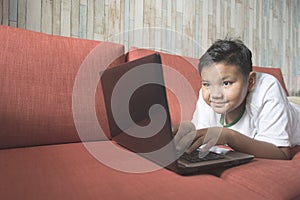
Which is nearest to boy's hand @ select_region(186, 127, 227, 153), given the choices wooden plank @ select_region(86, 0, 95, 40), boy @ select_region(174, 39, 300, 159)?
boy @ select_region(174, 39, 300, 159)

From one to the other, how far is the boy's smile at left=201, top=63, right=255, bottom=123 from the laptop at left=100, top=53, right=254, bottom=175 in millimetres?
182

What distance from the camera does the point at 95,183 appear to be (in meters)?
0.49

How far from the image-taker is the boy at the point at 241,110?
2.16 ft

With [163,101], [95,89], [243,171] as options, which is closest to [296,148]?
[243,171]

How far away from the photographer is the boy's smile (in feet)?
2.53

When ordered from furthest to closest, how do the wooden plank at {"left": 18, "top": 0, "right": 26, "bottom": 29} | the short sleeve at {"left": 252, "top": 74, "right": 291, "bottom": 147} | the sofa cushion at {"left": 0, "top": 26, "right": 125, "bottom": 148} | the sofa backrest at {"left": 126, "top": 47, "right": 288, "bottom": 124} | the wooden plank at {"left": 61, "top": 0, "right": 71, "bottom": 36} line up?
1. the wooden plank at {"left": 61, "top": 0, "right": 71, "bottom": 36}
2. the wooden plank at {"left": 18, "top": 0, "right": 26, "bottom": 29}
3. the sofa backrest at {"left": 126, "top": 47, "right": 288, "bottom": 124}
4. the sofa cushion at {"left": 0, "top": 26, "right": 125, "bottom": 148}
5. the short sleeve at {"left": 252, "top": 74, "right": 291, "bottom": 147}

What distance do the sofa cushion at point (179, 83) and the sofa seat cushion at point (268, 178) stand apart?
0.56 m

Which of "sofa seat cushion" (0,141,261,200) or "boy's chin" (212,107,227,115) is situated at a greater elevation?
"boy's chin" (212,107,227,115)

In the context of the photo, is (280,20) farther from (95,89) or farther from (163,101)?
(163,101)

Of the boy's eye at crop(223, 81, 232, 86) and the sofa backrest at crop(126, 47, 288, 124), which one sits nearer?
the boy's eye at crop(223, 81, 232, 86)

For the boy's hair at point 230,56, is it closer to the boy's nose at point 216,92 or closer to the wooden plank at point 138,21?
the boy's nose at point 216,92

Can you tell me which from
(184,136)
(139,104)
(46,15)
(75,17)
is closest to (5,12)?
(46,15)

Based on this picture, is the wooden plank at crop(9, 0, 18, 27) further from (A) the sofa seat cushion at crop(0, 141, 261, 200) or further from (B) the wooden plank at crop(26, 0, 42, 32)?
(A) the sofa seat cushion at crop(0, 141, 261, 200)

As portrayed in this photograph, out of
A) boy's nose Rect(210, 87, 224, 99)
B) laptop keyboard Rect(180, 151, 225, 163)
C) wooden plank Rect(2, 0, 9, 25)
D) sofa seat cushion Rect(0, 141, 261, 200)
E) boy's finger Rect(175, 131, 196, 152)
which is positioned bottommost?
sofa seat cushion Rect(0, 141, 261, 200)
